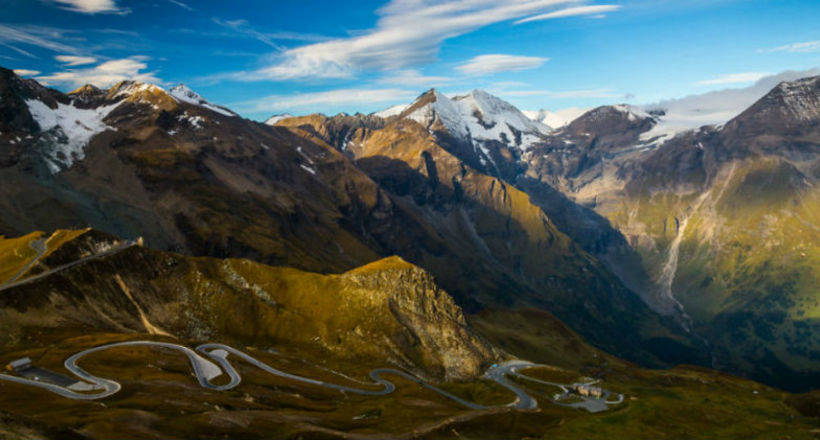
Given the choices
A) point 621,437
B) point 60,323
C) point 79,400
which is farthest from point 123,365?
point 621,437

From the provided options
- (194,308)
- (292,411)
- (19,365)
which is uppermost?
(19,365)

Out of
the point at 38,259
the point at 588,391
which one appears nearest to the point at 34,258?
the point at 38,259

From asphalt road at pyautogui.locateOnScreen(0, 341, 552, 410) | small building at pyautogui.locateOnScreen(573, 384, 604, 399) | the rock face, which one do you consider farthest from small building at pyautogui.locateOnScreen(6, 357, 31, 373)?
small building at pyautogui.locateOnScreen(573, 384, 604, 399)

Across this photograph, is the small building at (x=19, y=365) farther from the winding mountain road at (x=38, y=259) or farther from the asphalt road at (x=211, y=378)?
the winding mountain road at (x=38, y=259)

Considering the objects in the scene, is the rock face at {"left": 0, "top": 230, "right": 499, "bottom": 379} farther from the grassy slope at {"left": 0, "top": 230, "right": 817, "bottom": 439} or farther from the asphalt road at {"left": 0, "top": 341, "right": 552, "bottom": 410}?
the asphalt road at {"left": 0, "top": 341, "right": 552, "bottom": 410}

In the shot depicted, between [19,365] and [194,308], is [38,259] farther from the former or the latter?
[19,365]

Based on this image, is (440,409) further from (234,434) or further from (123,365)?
(123,365)
